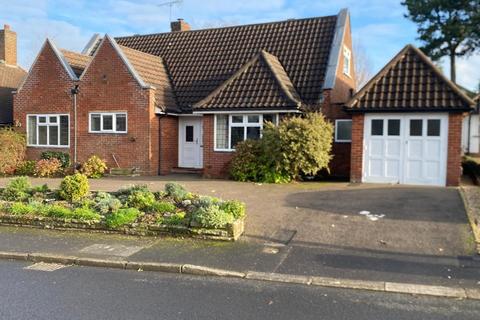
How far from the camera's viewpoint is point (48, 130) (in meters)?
21.0

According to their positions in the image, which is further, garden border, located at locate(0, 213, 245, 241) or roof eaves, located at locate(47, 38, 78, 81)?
roof eaves, located at locate(47, 38, 78, 81)

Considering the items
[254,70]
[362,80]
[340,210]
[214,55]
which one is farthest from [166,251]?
[362,80]

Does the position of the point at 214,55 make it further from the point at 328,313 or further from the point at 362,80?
the point at 362,80

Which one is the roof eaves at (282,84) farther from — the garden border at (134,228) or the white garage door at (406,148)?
the garden border at (134,228)

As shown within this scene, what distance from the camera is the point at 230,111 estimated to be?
1719 cm

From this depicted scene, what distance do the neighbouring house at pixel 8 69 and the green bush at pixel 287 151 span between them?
1553cm

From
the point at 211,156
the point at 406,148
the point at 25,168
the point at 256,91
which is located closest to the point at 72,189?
the point at 211,156

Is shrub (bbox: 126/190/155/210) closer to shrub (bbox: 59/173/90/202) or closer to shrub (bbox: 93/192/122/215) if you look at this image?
shrub (bbox: 93/192/122/215)

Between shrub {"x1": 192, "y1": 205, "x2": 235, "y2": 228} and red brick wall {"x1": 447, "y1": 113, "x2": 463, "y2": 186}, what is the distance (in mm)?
8636

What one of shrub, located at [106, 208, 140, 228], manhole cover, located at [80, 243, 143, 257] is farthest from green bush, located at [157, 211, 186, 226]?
manhole cover, located at [80, 243, 143, 257]

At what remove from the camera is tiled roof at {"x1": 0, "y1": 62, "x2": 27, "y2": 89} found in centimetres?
2745

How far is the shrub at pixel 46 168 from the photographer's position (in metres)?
19.3

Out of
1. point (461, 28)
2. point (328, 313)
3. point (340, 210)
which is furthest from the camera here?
point (461, 28)

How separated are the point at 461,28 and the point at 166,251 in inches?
1191
